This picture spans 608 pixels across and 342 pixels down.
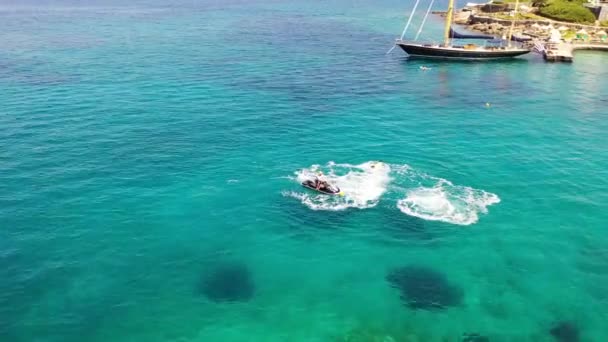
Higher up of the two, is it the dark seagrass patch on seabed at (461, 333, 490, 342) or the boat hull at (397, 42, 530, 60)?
the boat hull at (397, 42, 530, 60)

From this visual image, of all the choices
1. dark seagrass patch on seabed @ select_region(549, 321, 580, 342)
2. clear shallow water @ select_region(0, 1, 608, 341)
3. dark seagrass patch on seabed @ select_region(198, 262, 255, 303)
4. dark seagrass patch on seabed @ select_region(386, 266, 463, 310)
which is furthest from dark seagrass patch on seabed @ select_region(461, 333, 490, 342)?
dark seagrass patch on seabed @ select_region(198, 262, 255, 303)

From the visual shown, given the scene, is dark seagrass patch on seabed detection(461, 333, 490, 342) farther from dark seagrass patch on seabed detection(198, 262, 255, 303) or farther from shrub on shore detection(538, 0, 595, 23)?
shrub on shore detection(538, 0, 595, 23)

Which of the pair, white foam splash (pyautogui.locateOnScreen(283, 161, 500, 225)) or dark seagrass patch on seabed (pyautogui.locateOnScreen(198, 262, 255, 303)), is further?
white foam splash (pyautogui.locateOnScreen(283, 161, 500, 225))

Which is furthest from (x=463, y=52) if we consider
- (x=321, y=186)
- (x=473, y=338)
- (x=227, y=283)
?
(x=227, y=283)

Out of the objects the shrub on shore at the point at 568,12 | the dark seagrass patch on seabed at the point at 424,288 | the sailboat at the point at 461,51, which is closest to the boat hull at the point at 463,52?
the sailboat at the point at 461,51

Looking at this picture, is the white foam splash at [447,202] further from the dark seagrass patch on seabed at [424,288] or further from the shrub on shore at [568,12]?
the shrub on shore at [568,12]

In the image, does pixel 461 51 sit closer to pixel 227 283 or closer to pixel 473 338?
pixel 473 338
